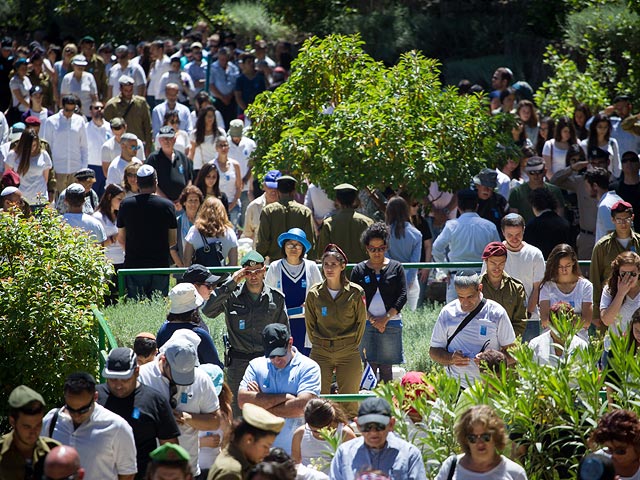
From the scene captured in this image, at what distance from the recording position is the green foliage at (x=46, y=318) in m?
9.84

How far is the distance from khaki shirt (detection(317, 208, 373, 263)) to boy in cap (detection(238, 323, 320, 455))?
3.08m

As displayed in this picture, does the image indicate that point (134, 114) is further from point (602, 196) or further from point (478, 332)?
point (478, 332)

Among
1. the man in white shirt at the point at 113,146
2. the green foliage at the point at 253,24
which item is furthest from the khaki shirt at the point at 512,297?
the green foliage at the point at 253,24

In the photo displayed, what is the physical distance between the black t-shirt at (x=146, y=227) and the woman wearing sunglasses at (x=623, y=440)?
253 inches

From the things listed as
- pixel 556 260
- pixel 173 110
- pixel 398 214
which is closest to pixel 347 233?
pixel 398 214

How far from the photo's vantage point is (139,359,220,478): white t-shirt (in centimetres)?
810

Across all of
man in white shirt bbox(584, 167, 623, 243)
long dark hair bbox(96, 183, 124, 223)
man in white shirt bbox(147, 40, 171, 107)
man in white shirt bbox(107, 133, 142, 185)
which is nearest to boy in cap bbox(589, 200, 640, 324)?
man in white shirt bbox(584, 167, 623, 243)

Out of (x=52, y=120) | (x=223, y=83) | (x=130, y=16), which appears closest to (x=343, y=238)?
(x=52, y=120)

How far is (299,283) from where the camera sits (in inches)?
432

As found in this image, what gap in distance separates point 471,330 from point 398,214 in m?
3.14

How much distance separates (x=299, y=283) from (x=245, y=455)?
3.92 meters

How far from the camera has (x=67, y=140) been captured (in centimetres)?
1628

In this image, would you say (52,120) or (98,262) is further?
(52,120)

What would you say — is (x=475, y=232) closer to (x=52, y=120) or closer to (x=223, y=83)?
(x=52, y=120)
